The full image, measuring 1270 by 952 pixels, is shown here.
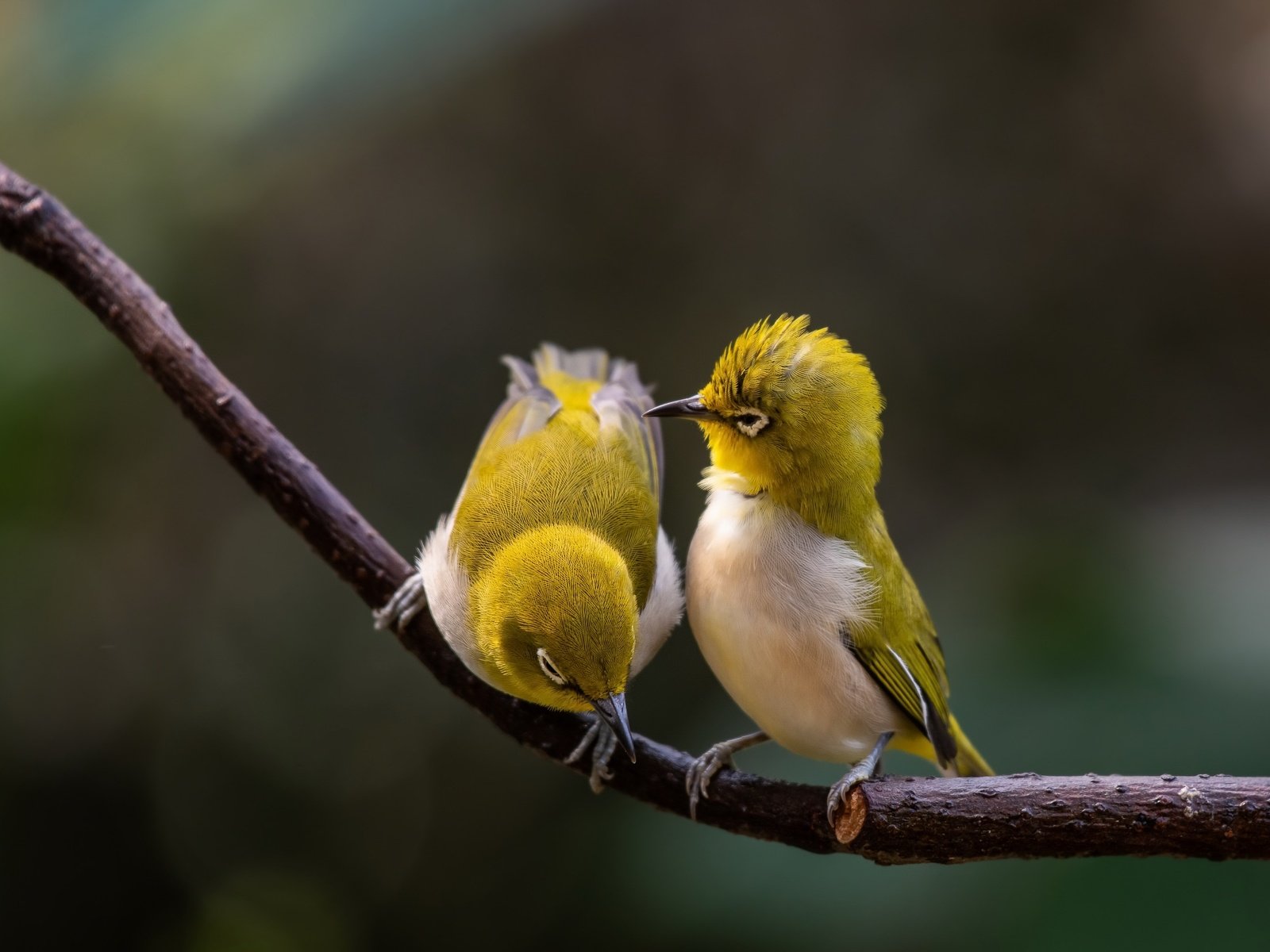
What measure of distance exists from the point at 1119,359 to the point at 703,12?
323cm

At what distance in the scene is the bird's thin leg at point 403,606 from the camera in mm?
2826

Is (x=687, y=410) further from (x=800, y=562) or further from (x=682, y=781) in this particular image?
(x=682, y=781)

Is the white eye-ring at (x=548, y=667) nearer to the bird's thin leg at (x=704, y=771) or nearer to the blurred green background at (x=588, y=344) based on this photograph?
the bird's thin leg at (x=704, y=771)

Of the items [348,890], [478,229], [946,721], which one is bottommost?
[348,890]

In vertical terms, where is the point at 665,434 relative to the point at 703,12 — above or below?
below

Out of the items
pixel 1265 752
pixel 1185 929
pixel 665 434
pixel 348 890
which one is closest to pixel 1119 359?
pixel 665 434

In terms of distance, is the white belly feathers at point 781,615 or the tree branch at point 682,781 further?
the white belly feathers at point 781,615

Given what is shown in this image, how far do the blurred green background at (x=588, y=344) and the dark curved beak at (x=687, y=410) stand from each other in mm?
1835

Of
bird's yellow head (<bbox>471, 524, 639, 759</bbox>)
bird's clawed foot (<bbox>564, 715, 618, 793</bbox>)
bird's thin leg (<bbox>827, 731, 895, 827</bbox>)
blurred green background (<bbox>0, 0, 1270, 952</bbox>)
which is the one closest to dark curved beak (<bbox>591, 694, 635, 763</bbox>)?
bird's yellow head (<bbox>471, 524, 639, 759</bbox>)

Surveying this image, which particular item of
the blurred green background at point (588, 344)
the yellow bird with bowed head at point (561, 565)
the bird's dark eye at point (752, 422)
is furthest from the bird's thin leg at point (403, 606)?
the blurred green background at point (588, 344)

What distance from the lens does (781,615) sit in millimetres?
2467

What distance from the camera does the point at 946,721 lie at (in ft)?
9.26

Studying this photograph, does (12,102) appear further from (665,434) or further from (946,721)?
(946,721)

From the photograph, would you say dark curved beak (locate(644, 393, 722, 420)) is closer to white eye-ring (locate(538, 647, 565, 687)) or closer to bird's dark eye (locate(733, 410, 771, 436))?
bird's dark eye (locate(733, 410, 771, 436))
